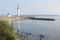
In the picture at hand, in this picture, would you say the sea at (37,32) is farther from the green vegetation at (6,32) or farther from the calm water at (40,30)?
the green vegetation at (6,32)

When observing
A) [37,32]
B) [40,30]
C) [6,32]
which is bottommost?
[40,30]

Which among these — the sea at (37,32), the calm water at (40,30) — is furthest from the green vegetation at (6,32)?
the calm water at (40,30)

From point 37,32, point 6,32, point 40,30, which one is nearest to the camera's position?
point 6,32

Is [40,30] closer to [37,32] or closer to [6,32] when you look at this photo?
[37,32]

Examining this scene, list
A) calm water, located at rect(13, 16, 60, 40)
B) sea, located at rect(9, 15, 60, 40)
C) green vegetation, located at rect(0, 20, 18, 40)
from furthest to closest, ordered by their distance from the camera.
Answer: calm water, located at rect(13, 16, 60, 40) < sea, located at rect(9, 15, 60, 40) < green vegetation, located at rect(0, 20, 18, 40)

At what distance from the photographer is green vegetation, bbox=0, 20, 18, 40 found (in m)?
5.39

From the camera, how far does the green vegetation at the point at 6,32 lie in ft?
17.7

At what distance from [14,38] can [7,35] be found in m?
0.23

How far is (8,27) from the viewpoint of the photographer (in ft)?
18.1

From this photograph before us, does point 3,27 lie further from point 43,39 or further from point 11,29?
point 43,39

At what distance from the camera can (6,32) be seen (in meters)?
5.39

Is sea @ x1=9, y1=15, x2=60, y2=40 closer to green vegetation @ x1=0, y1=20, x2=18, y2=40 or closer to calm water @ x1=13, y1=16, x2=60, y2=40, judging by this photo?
calm water @ x1=13, y1=16, x2=60, y2=40

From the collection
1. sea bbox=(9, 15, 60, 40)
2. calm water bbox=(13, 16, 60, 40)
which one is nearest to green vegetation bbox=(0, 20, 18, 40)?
sea bbox=(9, 15, 60, 40)

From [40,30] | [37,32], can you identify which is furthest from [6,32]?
[40,30]
